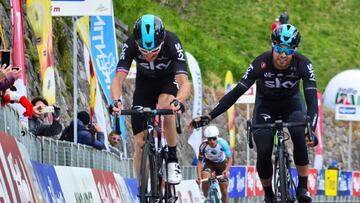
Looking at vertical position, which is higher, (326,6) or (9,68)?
(326,6)

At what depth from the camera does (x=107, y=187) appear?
14383 mm

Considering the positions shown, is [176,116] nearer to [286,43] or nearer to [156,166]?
[156,166]

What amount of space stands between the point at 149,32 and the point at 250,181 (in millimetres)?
23432

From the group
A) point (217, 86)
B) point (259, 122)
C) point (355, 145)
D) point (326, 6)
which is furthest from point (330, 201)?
point (326, 6)

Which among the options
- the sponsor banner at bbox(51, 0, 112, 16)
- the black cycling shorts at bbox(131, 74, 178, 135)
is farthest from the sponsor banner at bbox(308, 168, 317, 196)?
the black cycling shorts at bbox(131, 74, 178, 135)

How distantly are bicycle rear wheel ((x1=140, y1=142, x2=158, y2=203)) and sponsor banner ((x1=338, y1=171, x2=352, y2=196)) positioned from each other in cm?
3355

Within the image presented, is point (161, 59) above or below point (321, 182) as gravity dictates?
above

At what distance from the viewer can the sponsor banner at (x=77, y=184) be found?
1134 centimetres

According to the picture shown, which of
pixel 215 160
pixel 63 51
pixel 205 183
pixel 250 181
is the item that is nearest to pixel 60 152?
pixel 205 183

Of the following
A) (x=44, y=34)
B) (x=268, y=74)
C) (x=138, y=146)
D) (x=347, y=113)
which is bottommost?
(x=138, y=146)

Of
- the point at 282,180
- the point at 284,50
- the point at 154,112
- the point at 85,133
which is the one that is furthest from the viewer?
the point at 85,133

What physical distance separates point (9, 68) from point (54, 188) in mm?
1324

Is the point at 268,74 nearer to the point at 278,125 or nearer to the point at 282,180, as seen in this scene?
the point at 278,125

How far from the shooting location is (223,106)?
12.6 m
